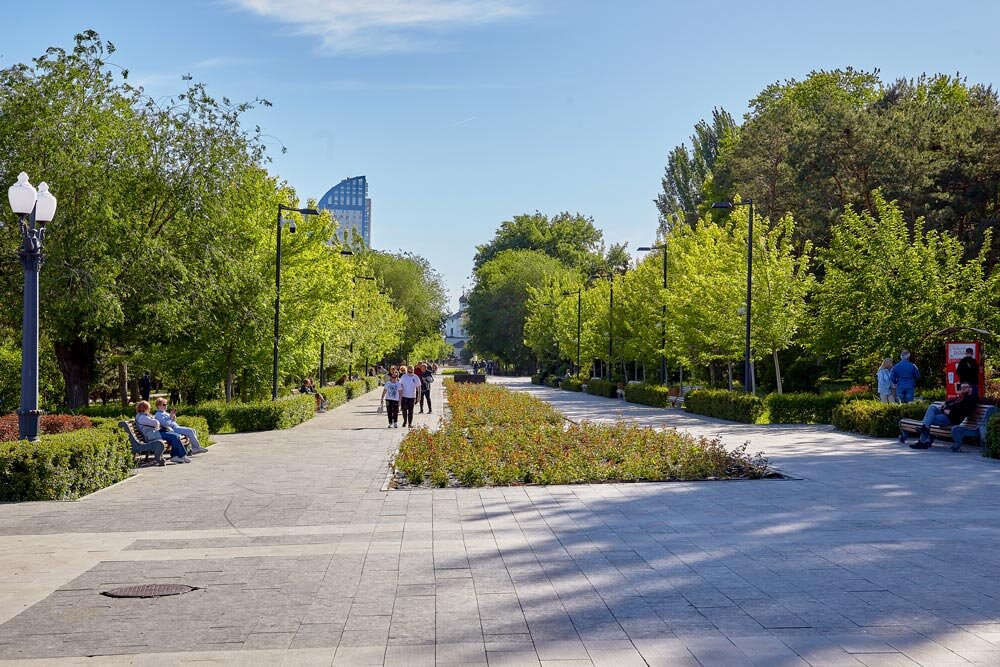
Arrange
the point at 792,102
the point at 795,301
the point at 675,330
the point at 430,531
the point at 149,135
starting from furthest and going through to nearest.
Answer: the point at 792,102
the point at 675,330
the point at 795,301
the point at 149,135
the point at 430,531

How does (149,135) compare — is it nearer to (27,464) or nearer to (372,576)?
(27,464)

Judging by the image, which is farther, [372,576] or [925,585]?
[372,576]

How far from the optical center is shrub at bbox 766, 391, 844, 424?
90.0ft

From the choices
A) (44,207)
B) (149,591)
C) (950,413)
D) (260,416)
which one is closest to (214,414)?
(260,416)

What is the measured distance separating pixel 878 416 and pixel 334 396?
25.2m

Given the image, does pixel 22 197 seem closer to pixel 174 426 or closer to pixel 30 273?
pixel 30 273

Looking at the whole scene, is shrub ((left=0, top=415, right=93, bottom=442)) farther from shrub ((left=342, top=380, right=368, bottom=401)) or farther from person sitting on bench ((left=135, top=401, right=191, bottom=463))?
shrub ((left=342, top=380, right=368, bottom=401))

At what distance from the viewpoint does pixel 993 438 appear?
17.0m

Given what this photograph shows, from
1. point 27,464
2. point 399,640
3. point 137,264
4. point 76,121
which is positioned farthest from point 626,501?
point 76,121

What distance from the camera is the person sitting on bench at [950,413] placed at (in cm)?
1888

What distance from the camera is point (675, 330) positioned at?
129 feet

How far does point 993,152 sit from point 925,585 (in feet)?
114

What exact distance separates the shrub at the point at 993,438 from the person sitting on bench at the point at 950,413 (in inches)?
53.7

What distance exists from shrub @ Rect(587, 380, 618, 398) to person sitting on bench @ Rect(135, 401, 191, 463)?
35.4 metres
